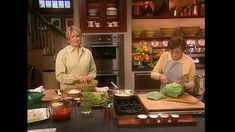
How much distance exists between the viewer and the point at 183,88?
2.73 metres

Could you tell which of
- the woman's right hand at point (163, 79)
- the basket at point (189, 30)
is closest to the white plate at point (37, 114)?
the woman's right hand at point (163, 79)

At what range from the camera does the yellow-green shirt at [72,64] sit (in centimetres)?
307

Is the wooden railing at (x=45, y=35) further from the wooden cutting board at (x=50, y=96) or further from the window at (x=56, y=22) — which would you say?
the wooden cutting board at (x=50, y=96)

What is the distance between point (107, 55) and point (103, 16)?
0.71 meters

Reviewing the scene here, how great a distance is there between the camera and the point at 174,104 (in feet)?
8.10

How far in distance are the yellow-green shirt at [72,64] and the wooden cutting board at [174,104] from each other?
32.9 inches

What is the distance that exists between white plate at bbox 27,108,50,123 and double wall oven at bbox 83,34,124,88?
2.80 metres

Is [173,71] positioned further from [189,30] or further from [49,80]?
[49,80]

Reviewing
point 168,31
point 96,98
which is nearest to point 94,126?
point 96,98

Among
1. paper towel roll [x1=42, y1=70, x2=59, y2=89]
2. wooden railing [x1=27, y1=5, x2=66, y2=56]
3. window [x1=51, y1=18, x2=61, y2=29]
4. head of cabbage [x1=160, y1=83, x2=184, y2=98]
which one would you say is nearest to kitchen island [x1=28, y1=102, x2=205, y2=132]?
head of cabbage [x1=160, y1=83, x2=184, y2=98]

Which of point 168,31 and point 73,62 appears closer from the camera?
point 73,62

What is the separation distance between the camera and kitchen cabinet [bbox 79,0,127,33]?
198 inches
